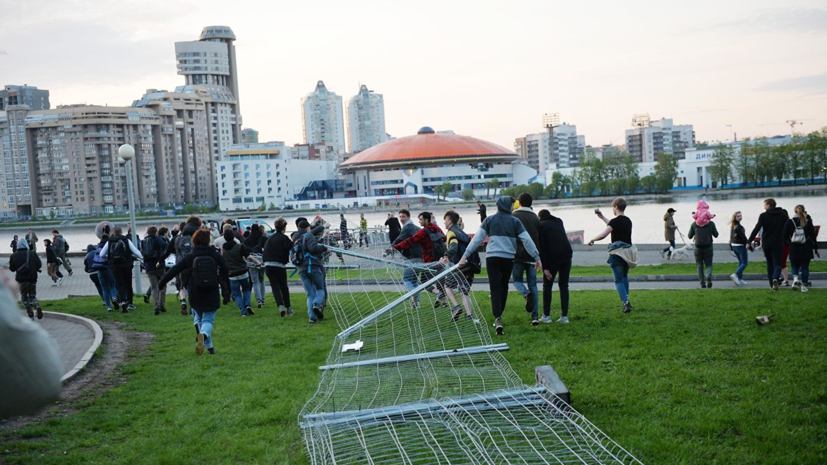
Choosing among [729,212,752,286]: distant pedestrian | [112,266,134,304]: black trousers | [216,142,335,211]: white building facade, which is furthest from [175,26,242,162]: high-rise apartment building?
[729,212,752,286]: distant pedestrian

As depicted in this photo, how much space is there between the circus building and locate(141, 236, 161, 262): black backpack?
151492 mm

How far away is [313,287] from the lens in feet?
41.1

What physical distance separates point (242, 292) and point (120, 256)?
2.65 metres

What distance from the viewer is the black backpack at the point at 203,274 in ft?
30.8

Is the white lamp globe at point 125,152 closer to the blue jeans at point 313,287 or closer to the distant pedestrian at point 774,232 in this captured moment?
the blue jeans at point 313,287

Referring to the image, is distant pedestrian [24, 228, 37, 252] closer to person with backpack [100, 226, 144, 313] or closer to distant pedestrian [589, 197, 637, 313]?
person with backpack [100, 226, 144, 313]

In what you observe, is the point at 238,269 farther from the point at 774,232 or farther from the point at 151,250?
the point at 774,232

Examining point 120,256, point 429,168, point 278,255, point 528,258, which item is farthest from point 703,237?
point 429,168

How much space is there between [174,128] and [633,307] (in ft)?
570

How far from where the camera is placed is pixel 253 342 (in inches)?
416

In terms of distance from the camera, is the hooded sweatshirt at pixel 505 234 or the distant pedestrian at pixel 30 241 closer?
the hooded sweatshirt at pixel 505 234

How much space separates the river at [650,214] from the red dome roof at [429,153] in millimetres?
31809

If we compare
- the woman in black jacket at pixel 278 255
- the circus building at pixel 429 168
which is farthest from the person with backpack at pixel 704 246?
the circus building at pixel 429 168

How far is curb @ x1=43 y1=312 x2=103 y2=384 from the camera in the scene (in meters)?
8.70
